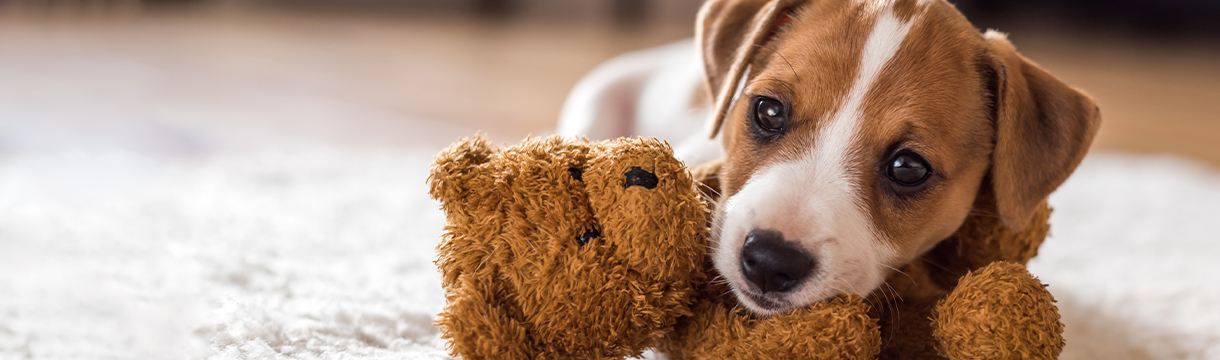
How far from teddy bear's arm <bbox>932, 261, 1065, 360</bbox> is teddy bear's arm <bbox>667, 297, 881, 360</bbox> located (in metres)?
0.13

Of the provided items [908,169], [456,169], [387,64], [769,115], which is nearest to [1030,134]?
[908,169]

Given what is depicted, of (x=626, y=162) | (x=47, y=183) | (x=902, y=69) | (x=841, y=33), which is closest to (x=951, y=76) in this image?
(x=902, y=69)

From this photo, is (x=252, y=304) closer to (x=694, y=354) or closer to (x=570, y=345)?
(x=570, y=345)

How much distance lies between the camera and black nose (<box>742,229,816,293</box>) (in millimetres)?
1517

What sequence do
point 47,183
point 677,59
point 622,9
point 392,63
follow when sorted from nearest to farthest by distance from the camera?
point 47,183
point 677,59
point 392,63
point 622,9

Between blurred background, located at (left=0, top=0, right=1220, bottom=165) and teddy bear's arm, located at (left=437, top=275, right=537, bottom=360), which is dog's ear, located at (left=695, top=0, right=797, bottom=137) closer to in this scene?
teddy bear's arm, located at (left=437, top=275, right=537, bottom=360)

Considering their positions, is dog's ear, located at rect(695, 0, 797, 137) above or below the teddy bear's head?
above

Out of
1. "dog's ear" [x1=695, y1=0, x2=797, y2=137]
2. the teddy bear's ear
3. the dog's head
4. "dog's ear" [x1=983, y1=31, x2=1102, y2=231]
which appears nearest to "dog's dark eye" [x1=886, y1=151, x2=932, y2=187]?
the dog's head

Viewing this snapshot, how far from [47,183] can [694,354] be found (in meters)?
2.76

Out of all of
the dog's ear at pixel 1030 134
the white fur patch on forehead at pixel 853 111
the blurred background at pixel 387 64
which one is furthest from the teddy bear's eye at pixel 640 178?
the blurred background at pixel 387 64

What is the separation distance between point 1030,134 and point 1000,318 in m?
0.61

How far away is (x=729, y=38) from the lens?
2.20 metres

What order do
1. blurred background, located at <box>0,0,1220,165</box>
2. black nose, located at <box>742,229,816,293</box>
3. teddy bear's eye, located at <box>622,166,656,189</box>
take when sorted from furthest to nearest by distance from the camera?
blurred background, located at <box>0,0,1220,165</box>
black nose, located at <box>742,229,816,293</box>
teddy bear's eye, located at <box>622,166,656,189</box>

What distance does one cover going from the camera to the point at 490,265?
4.76 feet
